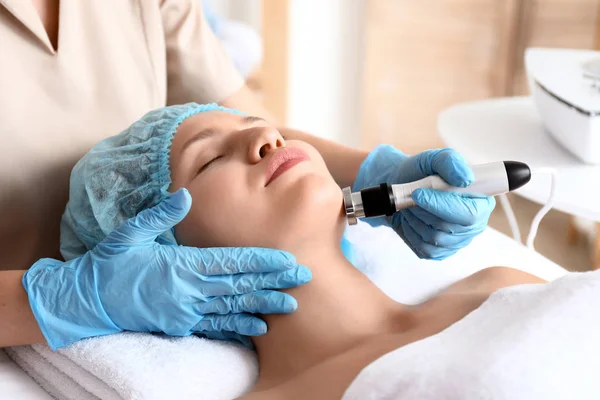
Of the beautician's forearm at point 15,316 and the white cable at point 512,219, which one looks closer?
the beautician's forearm at point 15,316

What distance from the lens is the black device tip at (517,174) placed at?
3.24 feet

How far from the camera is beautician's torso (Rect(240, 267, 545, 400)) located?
35.5 inches

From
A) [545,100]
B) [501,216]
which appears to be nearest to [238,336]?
[545,100]

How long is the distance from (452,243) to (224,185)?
0.37 m

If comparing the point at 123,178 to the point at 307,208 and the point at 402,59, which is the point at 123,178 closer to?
the point at 307,208

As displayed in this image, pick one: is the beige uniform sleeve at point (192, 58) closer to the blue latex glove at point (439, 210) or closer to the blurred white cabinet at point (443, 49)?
the blue latex glove at point (439, 210)

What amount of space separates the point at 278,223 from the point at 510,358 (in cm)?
38

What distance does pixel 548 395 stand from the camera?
2.51ft

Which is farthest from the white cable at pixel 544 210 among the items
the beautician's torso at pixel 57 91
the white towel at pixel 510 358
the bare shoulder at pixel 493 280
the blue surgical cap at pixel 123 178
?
the beautician's torso at pixel 57 91


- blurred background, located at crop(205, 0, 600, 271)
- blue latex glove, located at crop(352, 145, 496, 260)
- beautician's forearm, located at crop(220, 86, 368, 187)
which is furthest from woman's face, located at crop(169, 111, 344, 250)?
blurred background, located at crop(205, 0, 600, 271)

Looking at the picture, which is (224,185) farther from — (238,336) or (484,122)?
(484,122)

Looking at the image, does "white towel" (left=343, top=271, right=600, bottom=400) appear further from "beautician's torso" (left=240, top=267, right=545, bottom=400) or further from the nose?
the nose

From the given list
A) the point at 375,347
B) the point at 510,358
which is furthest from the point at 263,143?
the point at 510,358

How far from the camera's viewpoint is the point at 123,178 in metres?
1.10
